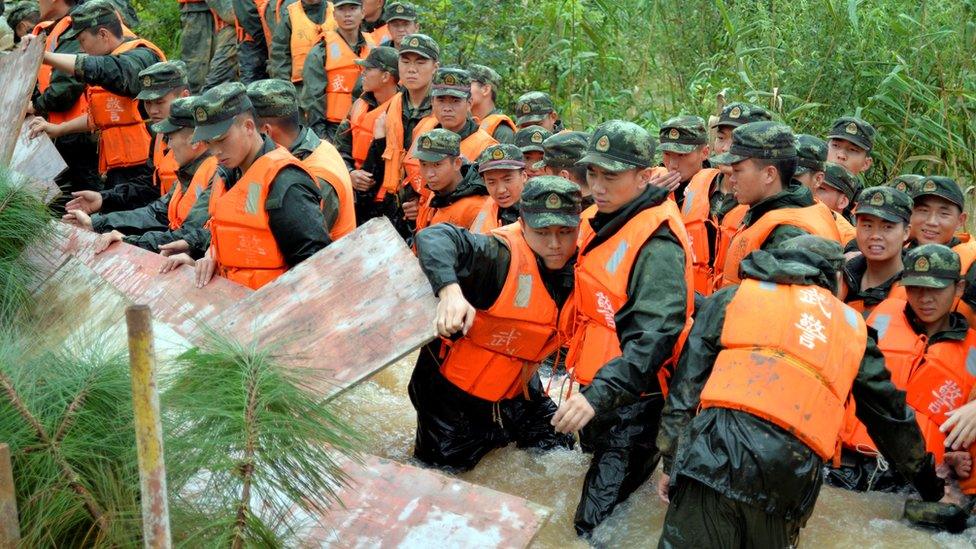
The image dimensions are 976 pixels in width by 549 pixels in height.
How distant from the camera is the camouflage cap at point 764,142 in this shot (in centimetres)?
533

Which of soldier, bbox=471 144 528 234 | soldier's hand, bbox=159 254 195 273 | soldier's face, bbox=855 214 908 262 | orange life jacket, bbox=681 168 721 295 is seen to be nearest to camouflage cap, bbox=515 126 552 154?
soldier, bbox=471 144 528 234

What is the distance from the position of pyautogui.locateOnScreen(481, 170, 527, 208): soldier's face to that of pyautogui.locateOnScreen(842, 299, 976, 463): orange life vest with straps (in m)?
2.19

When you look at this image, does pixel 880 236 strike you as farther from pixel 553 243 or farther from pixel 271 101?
pixel 271 101

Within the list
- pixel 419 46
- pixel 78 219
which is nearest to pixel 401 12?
pixel 419 46

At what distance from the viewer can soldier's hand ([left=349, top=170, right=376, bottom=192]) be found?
26.7 ft

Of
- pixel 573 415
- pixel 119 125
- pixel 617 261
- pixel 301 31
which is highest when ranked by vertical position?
pixel 617 261

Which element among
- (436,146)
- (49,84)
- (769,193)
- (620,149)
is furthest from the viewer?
(49,84)

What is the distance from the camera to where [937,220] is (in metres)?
5.82

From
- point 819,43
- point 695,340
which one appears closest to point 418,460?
point 695,340

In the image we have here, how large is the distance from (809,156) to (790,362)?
2.71 meters

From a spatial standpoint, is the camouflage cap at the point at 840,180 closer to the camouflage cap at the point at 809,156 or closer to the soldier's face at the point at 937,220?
the camouflage cap at the point at 809,156

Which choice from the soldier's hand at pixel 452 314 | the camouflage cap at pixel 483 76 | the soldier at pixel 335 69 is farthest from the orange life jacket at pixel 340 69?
the soldier's hand at pixel 452 314

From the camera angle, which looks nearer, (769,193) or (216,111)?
(216,111)

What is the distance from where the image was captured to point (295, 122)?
6031mm
